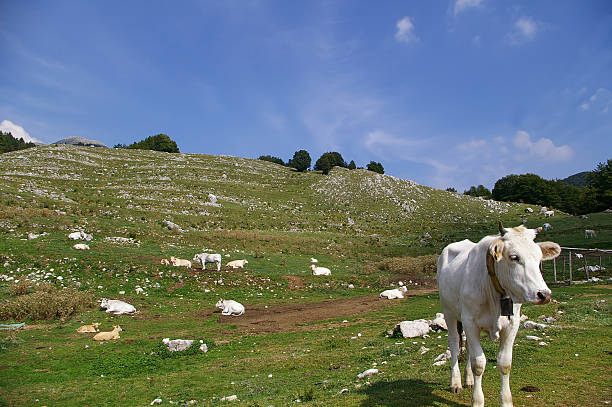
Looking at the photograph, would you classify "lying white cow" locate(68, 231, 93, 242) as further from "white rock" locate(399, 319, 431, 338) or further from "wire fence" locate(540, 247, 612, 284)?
"wire fence" locate(540, 247, 612, 284)

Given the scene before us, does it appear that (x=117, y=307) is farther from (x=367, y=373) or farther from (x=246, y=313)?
(x=367, y=373)

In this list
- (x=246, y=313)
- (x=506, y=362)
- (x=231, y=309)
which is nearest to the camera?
(x=506, y=362)

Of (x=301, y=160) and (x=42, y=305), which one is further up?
(x=301, y=160)

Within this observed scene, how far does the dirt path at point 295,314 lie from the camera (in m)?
17.1

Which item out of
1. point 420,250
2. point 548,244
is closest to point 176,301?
point 548,244

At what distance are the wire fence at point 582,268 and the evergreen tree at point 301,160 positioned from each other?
8220cm

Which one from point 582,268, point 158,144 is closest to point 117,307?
point 582,268

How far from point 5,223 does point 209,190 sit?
3746cm

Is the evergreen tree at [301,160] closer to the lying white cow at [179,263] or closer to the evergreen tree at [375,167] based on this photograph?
the evergreen tree at [375,167]

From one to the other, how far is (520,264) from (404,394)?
12.4ft

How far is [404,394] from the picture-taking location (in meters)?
6.82

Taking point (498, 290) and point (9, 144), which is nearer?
point (498, 290)

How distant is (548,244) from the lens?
5098mm

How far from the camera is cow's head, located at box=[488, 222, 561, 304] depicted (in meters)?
4.46
